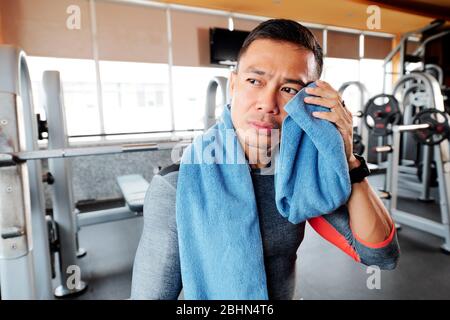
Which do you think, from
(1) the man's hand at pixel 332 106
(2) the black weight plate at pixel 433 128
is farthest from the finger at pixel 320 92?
(2) the black weight plate at pixel 433 128

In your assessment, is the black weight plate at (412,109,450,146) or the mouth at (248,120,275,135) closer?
the mouth at (248,120,275,135)

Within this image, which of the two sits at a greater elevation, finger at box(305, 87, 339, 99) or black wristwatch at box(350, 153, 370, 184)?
finger at box(305, 87, 339, 99)

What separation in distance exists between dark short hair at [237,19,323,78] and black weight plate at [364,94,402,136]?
2.08m

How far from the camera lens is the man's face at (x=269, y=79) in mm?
429

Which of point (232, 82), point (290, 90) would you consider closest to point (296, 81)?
point (290, 90)

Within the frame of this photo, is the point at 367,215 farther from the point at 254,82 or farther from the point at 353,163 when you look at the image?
the point at 254,82

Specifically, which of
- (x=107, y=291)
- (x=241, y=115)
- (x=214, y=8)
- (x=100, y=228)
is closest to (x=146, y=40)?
(x=214, y=8)

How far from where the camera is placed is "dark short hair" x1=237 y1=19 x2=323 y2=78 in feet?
1.42

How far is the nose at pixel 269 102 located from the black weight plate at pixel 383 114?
2.15 meters

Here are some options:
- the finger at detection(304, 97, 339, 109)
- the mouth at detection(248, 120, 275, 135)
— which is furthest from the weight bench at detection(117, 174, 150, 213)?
the finger at detection(304, 97, 339, 109)

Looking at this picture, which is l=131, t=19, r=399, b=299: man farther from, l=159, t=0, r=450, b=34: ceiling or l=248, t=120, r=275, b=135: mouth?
l=159, t=0, r=450, b=34: ceiling

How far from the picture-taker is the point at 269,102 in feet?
1.44

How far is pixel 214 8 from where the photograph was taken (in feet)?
6.60
